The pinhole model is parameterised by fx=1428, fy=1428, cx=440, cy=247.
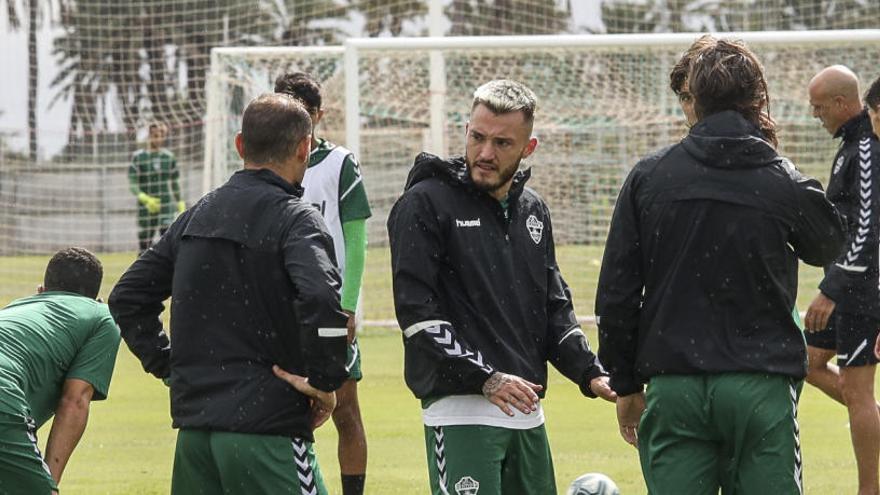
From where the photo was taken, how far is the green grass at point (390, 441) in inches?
340

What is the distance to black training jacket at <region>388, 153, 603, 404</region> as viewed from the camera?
4875 millimetres

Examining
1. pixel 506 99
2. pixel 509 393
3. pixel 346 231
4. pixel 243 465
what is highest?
pixel 506 99

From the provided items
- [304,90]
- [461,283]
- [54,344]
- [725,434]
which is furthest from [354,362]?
[725,434]

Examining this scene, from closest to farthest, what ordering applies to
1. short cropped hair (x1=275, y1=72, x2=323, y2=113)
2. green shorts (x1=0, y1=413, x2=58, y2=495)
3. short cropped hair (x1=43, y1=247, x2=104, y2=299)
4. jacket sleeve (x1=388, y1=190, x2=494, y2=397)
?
jacket sleeve (x1=388, y1=190, x2=494, y2=397)
green shorts (x1=0, y1=413, x2=58, y2=495)
short cropped hair (x1=43, y1=247, x2=104, y2=299)
short cropped hair (x1=275, y1=72, x2=323, y2=113)

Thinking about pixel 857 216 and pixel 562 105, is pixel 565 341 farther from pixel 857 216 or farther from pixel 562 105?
pixel 562 105

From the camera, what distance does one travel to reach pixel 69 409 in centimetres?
635

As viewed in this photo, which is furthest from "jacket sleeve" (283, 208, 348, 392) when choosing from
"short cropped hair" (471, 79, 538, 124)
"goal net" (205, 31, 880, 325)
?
"goal net" (205, 31, 880, 325)

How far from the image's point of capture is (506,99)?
507cm

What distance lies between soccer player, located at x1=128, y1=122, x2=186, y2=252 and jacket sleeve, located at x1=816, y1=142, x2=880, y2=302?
13597 millimetres

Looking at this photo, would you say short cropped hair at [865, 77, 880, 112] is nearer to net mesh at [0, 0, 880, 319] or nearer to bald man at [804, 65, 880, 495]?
bald man at [804, 65, 880, 495]

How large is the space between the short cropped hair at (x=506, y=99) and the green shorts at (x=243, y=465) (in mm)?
1345

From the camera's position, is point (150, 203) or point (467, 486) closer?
point (467, 486)

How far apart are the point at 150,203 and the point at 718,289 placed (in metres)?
16.2

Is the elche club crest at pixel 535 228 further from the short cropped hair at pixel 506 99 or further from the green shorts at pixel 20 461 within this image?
the green shorts at pixel 20 461
